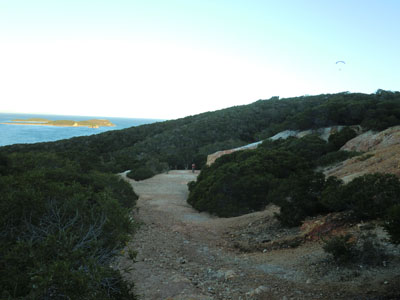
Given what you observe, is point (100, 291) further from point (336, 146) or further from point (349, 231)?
point (336, 146)

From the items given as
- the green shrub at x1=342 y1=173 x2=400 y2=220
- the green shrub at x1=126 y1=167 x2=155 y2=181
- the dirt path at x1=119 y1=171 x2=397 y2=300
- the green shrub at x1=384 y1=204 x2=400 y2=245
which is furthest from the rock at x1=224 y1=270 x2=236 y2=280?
the green shrub at x1=126 y1=167 x2=155 y2=181

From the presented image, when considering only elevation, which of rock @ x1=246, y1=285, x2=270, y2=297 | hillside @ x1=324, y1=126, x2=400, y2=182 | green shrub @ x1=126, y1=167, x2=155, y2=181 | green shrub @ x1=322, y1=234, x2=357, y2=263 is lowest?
green shrub @ x1=126, y1=167, x2=155, y2=181

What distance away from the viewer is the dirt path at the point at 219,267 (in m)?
5.39

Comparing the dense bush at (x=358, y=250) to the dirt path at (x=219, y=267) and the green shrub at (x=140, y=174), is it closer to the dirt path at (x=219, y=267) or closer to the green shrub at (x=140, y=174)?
the dirt path at (x=219, y=267)

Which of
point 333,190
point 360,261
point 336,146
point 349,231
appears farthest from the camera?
point 336,146

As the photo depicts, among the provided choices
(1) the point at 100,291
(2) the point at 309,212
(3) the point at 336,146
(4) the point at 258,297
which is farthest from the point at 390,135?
(1) the point at 100,291

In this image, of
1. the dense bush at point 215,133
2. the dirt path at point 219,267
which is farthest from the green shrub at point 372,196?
the dense bush at point 215,133

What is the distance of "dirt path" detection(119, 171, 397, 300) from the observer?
212 inches

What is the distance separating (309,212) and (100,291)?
6.78 m

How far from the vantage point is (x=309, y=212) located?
895 cm

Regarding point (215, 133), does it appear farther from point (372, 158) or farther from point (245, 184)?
point (372, 158)

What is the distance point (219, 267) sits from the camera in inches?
279

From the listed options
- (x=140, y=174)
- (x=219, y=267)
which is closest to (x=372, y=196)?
(x=219, y=267)

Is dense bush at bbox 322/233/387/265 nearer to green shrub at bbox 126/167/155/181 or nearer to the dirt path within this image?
the dirt path
